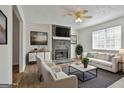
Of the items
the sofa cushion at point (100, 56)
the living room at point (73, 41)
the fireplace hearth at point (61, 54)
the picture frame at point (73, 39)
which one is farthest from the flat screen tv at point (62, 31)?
the sofa cushion at point (100, 56)

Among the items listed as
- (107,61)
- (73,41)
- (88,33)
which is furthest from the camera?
(73,41)

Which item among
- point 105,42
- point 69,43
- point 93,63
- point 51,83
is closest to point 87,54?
point 93,63

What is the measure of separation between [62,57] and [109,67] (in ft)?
11.1

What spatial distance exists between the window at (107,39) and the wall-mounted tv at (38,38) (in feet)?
10.8

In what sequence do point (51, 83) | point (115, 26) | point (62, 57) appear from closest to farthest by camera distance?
point (51, 83), point (115, 26), point (62, 57)

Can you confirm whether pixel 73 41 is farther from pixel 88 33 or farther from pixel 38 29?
pixel 38 29

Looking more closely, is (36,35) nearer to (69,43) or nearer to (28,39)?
(28,39)

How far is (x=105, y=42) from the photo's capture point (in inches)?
221

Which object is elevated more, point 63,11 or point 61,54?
point 63,11

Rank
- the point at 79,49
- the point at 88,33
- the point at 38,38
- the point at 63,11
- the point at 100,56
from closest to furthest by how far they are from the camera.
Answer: the point at 63,11 < the point at 100,56 < the point at 38,38 < the point at 88,33 < the point at 79,49

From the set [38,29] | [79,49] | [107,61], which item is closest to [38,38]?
[38,29]

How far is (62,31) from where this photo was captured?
666cm

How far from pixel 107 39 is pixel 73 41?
9.11ft

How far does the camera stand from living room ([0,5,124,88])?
3535mm
